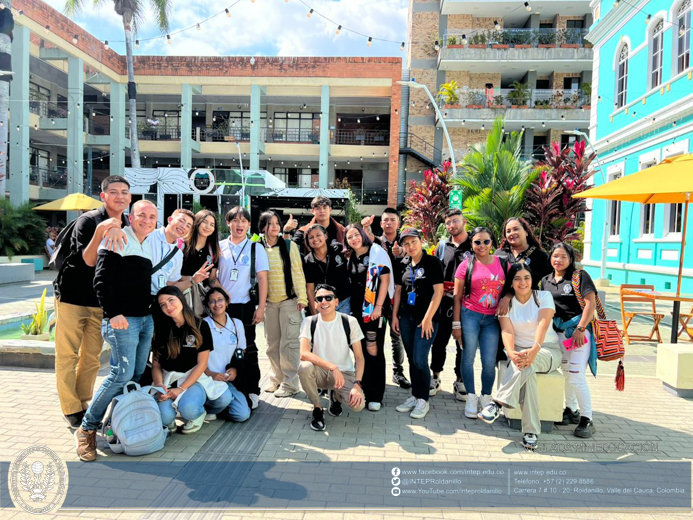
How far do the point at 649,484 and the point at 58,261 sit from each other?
15.7 ft

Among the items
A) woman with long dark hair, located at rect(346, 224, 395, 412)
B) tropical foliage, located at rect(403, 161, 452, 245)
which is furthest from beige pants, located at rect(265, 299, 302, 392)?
tropical foliage, located at rect(403, 161, 452, 245)

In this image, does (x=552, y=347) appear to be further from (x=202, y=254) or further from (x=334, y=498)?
(x=202, y=254)

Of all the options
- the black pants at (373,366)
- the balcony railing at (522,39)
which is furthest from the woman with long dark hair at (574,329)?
the balcony railing at (522,39)

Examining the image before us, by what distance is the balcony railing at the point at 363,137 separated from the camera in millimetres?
33312

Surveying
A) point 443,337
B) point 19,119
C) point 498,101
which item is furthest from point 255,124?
point 443,337

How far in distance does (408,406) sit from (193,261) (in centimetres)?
256

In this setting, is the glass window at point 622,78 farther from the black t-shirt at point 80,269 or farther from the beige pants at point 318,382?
the black t-shirt at point 80,269

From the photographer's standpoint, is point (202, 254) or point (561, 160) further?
point (561, 160)

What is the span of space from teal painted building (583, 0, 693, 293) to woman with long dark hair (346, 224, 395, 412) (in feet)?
33.6

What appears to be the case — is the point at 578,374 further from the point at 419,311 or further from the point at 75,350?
the point at 75,350

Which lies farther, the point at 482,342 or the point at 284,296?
the point at 284,296

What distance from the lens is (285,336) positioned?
509 centimetres

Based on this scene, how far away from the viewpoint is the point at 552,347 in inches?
166

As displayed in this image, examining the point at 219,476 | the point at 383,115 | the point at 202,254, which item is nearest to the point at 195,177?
the point at 383,115
